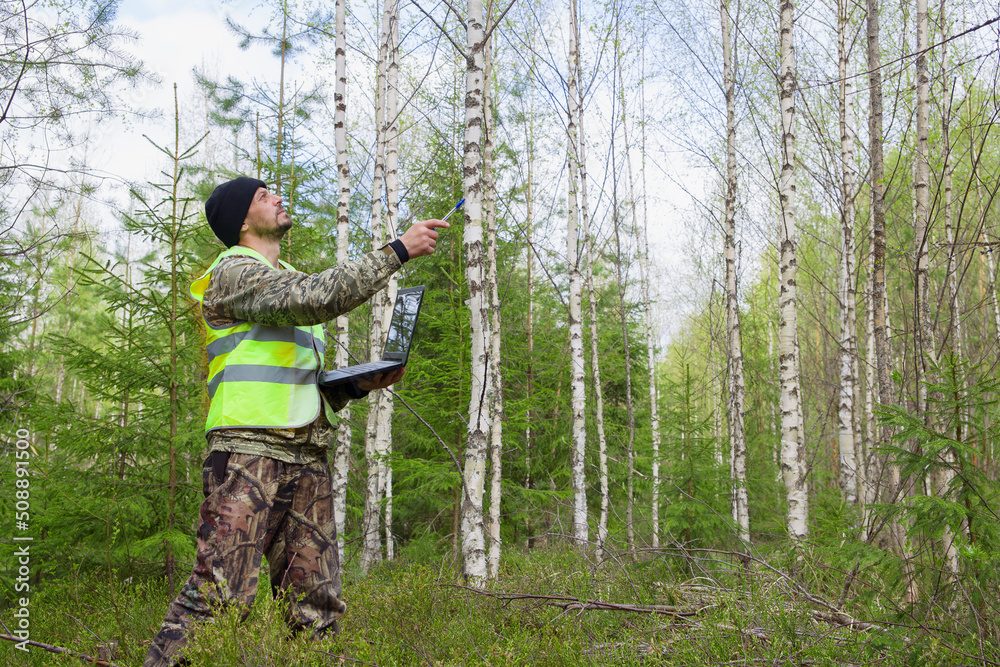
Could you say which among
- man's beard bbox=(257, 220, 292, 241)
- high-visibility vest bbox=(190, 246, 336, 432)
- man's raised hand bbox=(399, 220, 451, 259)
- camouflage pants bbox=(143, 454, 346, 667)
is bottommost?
camouflage pants bbox=(143, 454, 346, 667)

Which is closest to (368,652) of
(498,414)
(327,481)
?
(327,481)

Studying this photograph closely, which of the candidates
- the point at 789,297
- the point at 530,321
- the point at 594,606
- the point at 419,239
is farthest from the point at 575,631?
the point at 530,321

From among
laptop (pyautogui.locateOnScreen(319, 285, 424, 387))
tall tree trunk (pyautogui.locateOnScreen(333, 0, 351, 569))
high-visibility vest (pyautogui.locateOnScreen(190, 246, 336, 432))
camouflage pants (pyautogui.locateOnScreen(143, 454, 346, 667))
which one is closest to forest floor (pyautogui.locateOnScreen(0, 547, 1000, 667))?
camouflage pants (pyautogui.locateOnScreen(143, 454, 346, 667))

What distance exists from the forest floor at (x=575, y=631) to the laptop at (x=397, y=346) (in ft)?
2.94

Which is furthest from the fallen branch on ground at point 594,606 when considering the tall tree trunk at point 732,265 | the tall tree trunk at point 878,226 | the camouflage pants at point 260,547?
the tall tree trunk at point 732,265

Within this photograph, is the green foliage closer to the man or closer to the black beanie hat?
the man

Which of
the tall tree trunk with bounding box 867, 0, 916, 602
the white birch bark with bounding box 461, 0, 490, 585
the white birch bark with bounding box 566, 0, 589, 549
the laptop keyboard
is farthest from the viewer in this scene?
the white birch bark with bounding box 566, 0, 589, 549

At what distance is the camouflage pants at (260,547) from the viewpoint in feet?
7.53

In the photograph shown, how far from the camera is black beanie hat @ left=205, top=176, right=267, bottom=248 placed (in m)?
2.75

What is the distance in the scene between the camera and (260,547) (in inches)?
94.7

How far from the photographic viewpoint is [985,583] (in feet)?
8.59

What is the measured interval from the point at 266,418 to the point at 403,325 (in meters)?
0.66

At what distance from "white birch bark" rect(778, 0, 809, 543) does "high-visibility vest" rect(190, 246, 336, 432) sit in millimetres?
4566

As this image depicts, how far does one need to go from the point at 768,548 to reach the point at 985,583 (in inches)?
144
